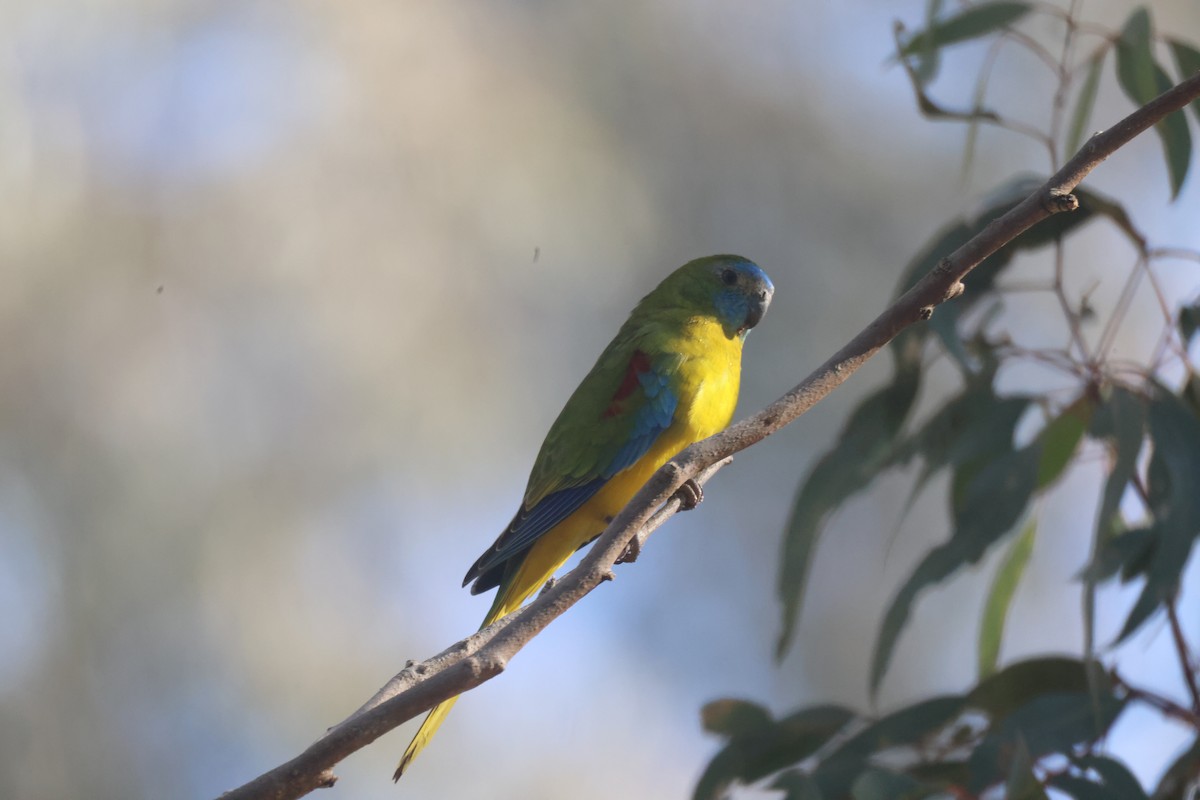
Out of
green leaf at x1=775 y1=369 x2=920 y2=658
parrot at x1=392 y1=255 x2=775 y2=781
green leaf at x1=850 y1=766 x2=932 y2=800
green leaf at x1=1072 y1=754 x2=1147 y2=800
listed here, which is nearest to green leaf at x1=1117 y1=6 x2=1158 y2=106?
green leaf at x1=775 y1=369 x2=920 y2=658

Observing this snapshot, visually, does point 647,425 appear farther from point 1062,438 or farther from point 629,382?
point 1062,438

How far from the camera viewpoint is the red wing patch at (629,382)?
207 cm

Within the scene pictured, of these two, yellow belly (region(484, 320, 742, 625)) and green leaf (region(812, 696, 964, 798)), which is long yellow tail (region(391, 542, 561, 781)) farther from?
green leaf (region(812, 696, 964, 798))

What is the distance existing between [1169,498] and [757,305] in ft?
2.68

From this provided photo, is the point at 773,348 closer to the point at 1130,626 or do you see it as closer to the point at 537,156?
the point at 537,156

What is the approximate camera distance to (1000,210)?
7.14 ft

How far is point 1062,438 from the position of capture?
2.11 m

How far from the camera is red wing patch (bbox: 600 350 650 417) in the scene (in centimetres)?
207

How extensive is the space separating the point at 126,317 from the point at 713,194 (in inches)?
91.7

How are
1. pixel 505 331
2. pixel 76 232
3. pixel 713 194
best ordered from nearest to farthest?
1. pixel 76 232
2. pixel 505 331
3. pixel 713 194

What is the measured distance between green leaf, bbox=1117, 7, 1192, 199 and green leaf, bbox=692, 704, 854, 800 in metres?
1.08

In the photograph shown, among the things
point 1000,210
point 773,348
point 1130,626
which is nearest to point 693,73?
point 773,348

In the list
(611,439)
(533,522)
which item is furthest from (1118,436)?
(533,522)

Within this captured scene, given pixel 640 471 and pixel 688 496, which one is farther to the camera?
pixel 640 471
